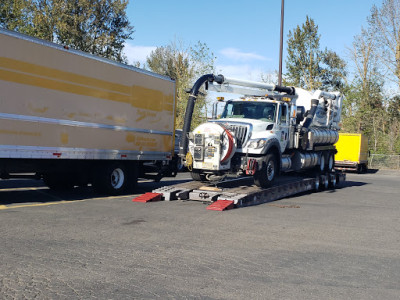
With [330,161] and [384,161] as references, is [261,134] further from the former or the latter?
[384,161]

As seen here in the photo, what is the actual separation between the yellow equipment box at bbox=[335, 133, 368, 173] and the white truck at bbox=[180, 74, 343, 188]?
47.0ft

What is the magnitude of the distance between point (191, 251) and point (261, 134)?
6.87m

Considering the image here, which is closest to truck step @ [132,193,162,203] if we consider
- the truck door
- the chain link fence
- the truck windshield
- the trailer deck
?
the trailer deck

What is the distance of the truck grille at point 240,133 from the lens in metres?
12.9

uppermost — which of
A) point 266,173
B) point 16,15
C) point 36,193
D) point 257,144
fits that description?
point 16,15

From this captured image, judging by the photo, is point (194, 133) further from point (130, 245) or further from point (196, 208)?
point (130, 245)

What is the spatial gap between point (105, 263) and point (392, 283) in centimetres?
348

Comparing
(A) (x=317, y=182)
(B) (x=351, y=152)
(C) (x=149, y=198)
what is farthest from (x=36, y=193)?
(B) (x=351, y=152)

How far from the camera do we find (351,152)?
1265 inches

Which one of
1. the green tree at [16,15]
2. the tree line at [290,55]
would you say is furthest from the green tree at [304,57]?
the green tree at [16,15]

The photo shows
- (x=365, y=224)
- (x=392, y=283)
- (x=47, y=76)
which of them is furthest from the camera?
(x=47, y=76)

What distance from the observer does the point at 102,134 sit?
12.0m

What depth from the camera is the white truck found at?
483 inches

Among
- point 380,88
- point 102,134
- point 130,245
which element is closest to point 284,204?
point 102,134
